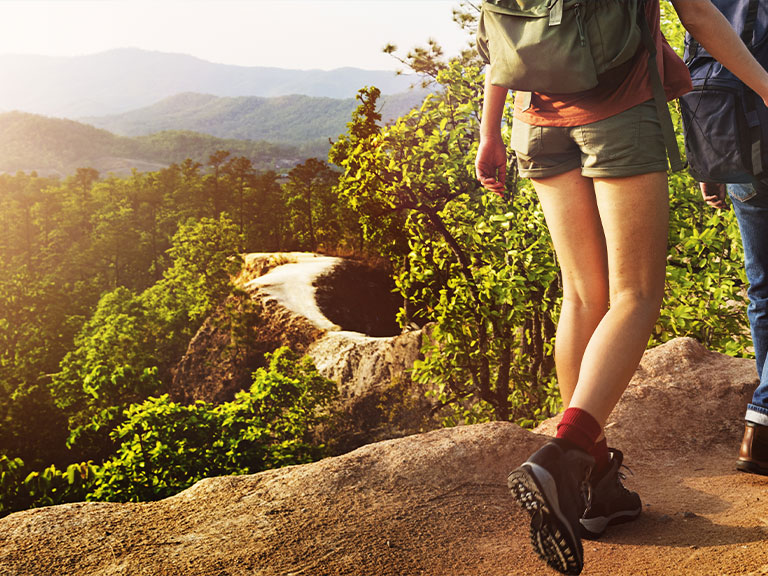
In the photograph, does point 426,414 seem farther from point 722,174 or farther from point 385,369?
point 722,174

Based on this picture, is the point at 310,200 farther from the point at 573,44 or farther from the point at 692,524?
the point at 573,44

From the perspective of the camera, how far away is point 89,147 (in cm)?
10806

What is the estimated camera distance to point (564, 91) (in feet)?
5.79

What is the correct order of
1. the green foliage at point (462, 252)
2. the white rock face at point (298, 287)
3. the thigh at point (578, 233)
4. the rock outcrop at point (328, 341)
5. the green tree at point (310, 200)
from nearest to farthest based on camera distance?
the thigh at point (578, 233) < the green foliage at point (462, 252) < the rock outcrop at point (328, 341) < the white rock face at point (298, 287) < the green tree at point (310, 200)

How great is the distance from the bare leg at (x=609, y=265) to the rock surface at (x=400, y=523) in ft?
1.75

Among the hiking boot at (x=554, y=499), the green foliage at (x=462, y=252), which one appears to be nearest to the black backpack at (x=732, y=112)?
the hiking boot at (x=554, y=499)

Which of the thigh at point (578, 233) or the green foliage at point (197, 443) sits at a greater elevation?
the thigh at point (578, 233)

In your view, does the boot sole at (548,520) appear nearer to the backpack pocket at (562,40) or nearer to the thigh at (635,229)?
the thigh at (635,229)

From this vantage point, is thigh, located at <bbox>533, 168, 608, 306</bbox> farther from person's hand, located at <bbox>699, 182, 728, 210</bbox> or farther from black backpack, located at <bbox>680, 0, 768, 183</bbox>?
person's hand, located at <bbox>699, 182, 728, 210</bbox>

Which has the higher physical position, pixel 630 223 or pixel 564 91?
pixel 564 91

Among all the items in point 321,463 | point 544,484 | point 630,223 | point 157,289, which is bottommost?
point 157,289

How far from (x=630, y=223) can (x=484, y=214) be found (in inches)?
154

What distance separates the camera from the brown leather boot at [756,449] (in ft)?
7.69

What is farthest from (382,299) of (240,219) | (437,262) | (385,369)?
(240,219)
